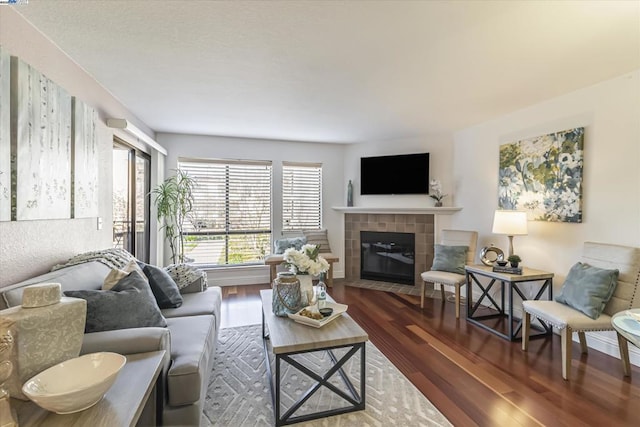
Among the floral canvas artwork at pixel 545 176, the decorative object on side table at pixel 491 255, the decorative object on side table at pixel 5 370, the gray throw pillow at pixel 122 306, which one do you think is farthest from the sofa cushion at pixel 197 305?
the floral canvas artwork at pixel 545 176

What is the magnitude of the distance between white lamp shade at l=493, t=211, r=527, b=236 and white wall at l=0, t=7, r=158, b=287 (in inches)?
159

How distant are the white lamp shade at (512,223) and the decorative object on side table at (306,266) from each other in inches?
85.5

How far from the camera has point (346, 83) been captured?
261cm

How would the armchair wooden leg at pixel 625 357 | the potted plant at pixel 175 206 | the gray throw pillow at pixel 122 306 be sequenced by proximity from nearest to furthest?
the gray throw pillow at pixel 122 306 < the armchair wooden leg at pixel 625 357 < the potted plant at pixel 175 206

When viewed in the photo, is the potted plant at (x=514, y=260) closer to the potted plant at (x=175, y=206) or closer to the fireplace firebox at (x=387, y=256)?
the fireplace firebox at (x=387, y=256)

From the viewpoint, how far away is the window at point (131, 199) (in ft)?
10.4

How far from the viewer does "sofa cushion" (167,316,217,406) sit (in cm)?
147

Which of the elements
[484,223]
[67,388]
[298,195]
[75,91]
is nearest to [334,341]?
[67,388]

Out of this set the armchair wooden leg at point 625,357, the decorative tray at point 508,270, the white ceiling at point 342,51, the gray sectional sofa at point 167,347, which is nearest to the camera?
the gray sectional sofa at point 167,347

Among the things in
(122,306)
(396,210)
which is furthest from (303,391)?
(396,210)

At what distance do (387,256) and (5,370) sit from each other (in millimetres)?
4550

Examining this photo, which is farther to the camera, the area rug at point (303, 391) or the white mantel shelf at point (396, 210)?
the white mantel shelf at point (396, 210)

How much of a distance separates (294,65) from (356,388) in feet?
8.28

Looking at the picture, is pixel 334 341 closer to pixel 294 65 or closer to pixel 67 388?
pixel 67 388
